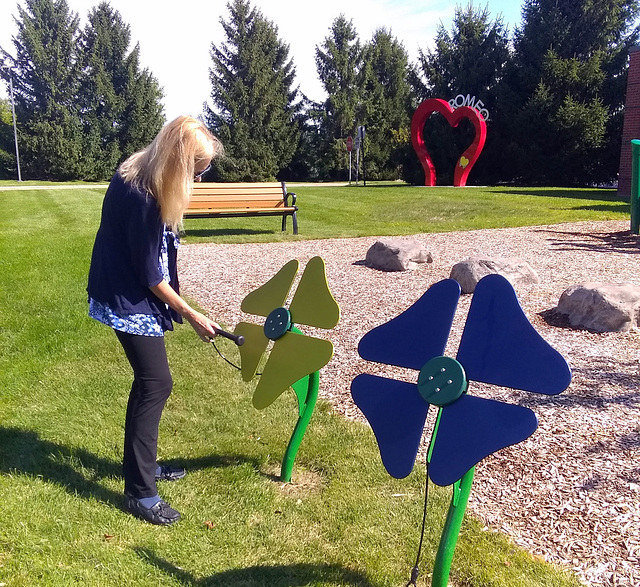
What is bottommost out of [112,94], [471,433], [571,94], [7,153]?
[471,433]

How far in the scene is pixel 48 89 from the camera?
115 feet

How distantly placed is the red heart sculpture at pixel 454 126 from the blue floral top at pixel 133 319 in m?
22.1

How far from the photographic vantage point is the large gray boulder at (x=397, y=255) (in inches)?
283

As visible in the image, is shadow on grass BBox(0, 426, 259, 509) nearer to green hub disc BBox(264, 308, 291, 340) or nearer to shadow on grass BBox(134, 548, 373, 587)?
shadow on grass BBox(134, 548, 373, 587)

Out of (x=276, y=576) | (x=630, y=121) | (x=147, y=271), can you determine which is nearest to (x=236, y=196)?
(x=147, y=271)

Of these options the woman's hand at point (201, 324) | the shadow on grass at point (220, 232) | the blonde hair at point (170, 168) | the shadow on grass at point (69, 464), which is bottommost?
the shadow on grass at point (69, 464)

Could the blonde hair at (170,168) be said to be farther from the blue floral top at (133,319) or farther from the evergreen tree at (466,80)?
the evergreen tree at (466,80)

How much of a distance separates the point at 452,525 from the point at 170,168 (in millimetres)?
1608

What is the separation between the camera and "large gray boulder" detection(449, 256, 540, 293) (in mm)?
6004

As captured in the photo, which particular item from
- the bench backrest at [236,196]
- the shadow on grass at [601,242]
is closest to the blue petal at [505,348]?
the shadow on grass at [601,242]

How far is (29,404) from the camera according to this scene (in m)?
3.73

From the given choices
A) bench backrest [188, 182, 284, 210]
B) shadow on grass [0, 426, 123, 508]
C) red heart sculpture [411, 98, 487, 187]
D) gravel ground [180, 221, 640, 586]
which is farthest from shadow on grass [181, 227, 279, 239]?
red heart sculpture [411, 98, 487, 187]

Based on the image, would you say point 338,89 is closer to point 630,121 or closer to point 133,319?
point 630,121

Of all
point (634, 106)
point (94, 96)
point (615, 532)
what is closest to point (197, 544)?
point (615, 532)
